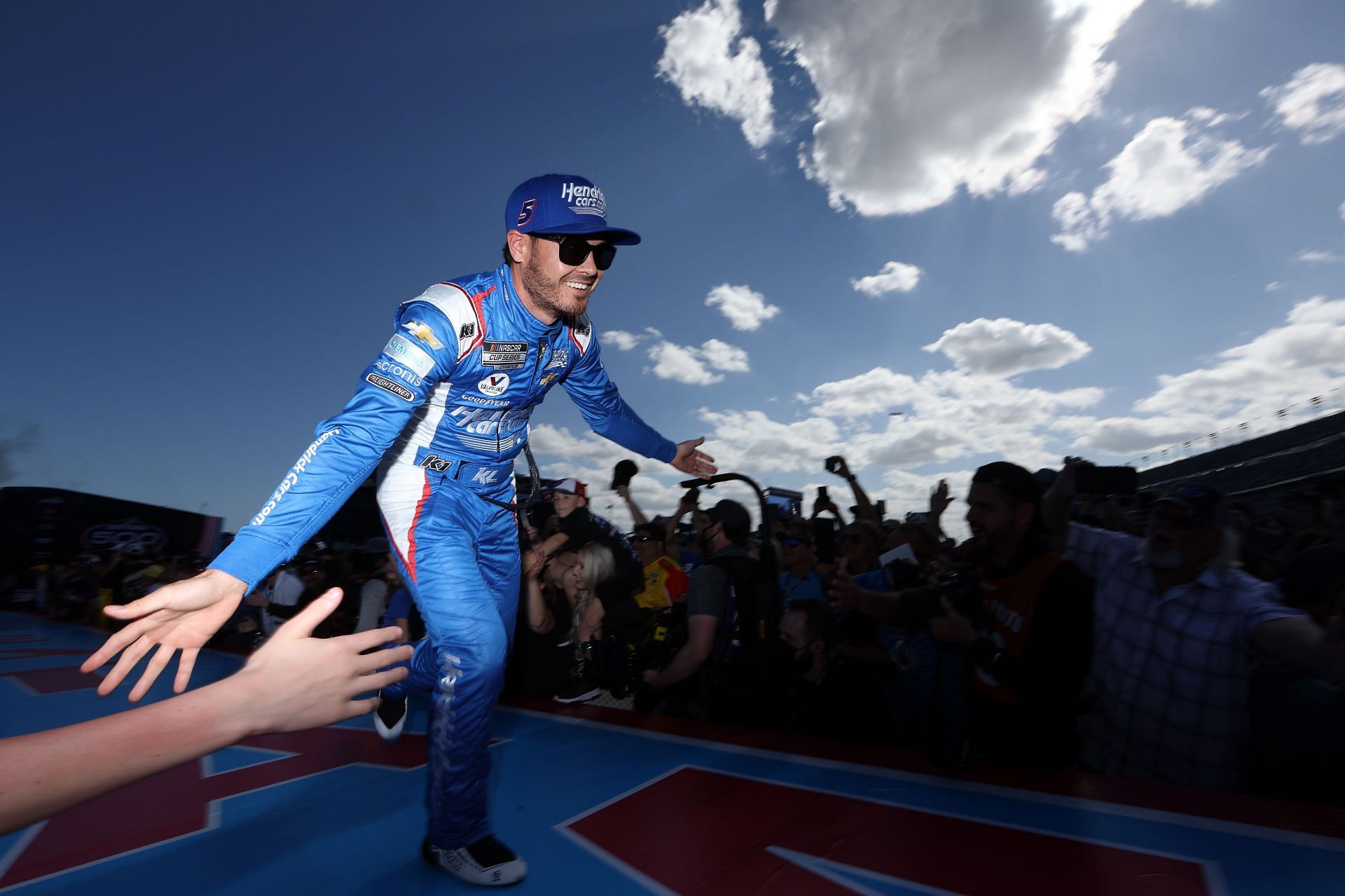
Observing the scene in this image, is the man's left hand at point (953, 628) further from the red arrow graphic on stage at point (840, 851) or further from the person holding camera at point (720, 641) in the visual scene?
the person holding camera at point (720, 641)

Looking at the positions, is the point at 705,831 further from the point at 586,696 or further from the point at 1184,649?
the point at 586,696

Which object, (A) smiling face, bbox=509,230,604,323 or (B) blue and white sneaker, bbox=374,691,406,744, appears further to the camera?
(B) blue and white sneaker, bbox=374,691,406,744

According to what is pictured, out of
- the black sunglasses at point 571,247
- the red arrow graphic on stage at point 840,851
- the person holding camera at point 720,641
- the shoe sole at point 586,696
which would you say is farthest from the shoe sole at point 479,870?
the shoe sole at point 586,696

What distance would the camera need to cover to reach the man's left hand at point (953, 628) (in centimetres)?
225

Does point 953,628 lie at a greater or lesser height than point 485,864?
greater

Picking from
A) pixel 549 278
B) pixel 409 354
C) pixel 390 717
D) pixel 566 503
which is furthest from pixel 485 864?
pixel 566 503

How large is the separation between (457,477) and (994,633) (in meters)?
2.19

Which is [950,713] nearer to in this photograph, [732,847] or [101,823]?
[732,847]

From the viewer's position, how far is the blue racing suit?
1.87 meters

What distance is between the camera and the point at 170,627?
3.63 feet

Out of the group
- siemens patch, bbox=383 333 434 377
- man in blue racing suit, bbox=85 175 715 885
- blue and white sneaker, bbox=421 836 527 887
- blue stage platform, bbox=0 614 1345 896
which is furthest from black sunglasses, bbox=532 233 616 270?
blue stage platform, bbox=0 614 1345 896

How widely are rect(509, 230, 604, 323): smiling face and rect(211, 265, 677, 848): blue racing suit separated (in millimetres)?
44

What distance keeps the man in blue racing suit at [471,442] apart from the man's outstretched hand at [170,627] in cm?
53

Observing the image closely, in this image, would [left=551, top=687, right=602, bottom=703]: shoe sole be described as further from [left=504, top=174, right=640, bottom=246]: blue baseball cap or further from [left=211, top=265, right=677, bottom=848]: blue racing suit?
[left=504, top=174, right=640, bottom=246]: blue baseball cap
